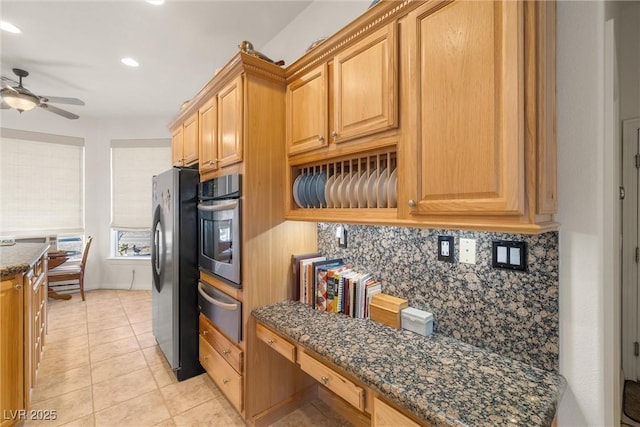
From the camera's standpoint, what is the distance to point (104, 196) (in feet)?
15.9

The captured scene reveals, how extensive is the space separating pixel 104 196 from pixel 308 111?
4.67m

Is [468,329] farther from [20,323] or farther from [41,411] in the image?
[41,411]

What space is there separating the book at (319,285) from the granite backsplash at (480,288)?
27 cm

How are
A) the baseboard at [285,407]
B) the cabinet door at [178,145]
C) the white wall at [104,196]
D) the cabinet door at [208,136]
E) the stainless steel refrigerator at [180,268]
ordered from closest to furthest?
the baseboard at [285,407] → the cabinet door at [208,136] → the stainless steel refrigerator at [180,268] → the cabinet door at [178,145] → the white wall at [104,196]

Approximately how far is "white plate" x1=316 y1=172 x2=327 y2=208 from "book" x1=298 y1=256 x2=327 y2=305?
43cm

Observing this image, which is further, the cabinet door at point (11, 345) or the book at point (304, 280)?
the book at point (304, 280)

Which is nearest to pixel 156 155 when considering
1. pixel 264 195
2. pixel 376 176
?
pixel 264 195

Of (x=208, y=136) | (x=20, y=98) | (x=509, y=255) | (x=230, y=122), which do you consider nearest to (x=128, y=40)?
(x=20, y=98)

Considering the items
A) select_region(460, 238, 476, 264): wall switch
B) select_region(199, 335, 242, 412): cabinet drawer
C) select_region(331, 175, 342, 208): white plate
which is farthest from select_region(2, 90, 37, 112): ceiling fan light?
select_region(460, 238, 476, 264): wall switch

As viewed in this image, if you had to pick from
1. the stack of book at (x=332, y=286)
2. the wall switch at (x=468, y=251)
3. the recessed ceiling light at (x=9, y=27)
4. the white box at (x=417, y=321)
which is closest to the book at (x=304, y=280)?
the stack of book at (x=332, y=286)

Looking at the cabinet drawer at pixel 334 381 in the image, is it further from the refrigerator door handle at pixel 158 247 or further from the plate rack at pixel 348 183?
the refrigerator door handle at pixel 158 247

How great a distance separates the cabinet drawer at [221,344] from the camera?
1.86 metres

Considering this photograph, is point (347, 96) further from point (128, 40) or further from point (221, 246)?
point (128, 40)

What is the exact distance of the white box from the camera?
4.71 ft
